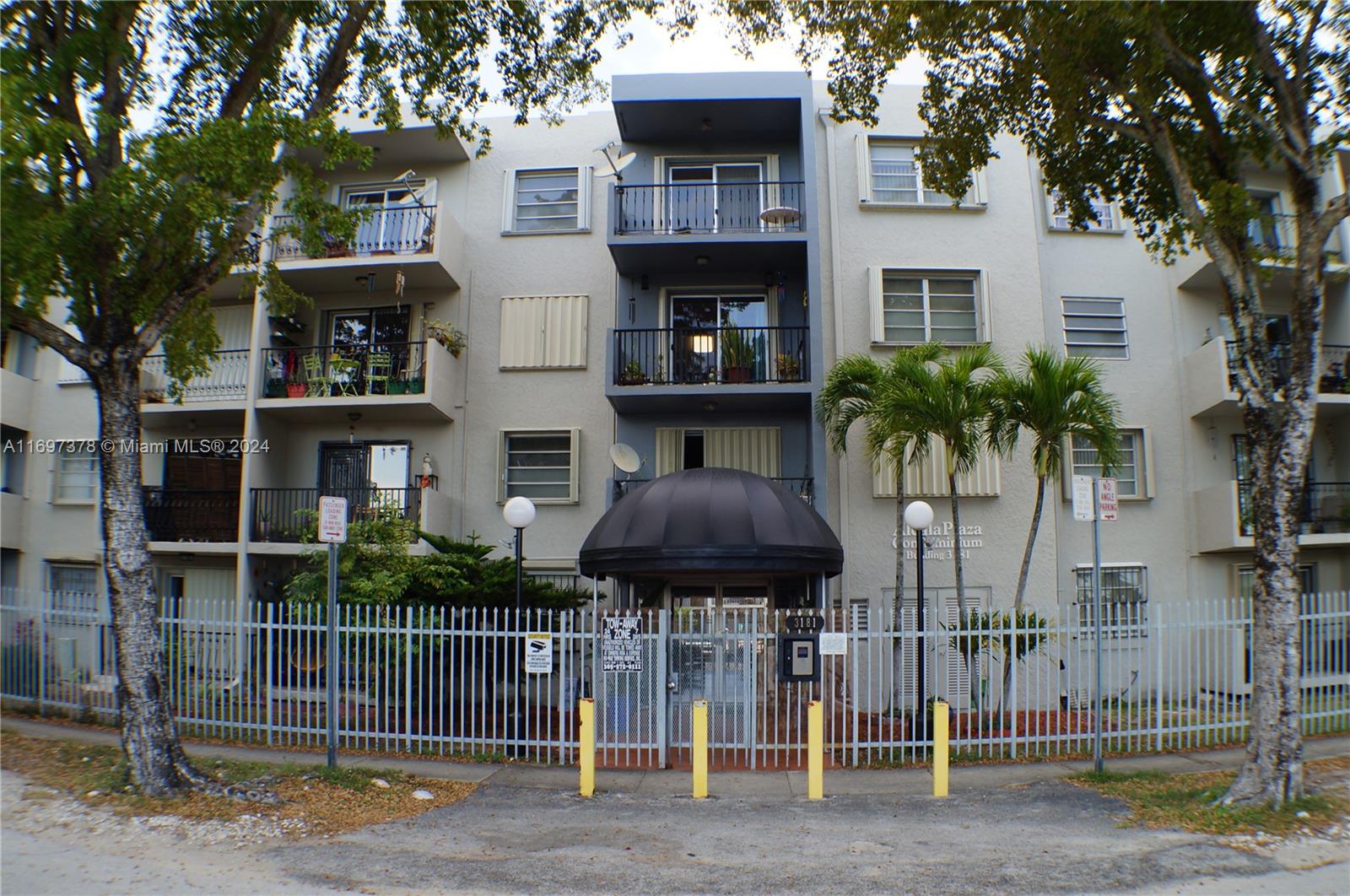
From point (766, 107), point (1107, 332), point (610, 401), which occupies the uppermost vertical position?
point (766, 107)

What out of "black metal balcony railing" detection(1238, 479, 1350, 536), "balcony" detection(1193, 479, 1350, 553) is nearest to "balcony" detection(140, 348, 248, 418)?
"balcony" detection(1193, 479, 1350, 553)

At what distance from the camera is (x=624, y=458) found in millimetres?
15641

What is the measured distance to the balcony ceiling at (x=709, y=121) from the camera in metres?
16.9

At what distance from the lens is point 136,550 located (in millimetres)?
9273

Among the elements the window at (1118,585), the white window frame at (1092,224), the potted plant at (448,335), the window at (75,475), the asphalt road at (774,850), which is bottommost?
the asphalt road at (774,850)

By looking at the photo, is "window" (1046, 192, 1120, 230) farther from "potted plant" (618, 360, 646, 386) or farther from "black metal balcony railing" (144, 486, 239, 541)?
"black metal balcony railing" (144, 486, 239, 541)

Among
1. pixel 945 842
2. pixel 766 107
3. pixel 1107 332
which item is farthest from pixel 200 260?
pixel 1107 332

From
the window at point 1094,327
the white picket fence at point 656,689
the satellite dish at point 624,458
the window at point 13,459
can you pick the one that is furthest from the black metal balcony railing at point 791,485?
the window at point 13,459

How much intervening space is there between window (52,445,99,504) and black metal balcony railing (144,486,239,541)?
2.89m

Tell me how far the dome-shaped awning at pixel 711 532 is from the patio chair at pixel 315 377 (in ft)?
20.7

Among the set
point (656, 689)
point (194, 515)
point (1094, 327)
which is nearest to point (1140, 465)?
point (1094, 327)

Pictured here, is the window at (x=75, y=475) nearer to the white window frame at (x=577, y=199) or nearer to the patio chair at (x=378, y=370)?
the patio chair at (x=378, y=370)

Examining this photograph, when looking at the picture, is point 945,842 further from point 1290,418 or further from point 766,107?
point 766,107

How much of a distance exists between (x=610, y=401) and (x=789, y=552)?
203 inches
